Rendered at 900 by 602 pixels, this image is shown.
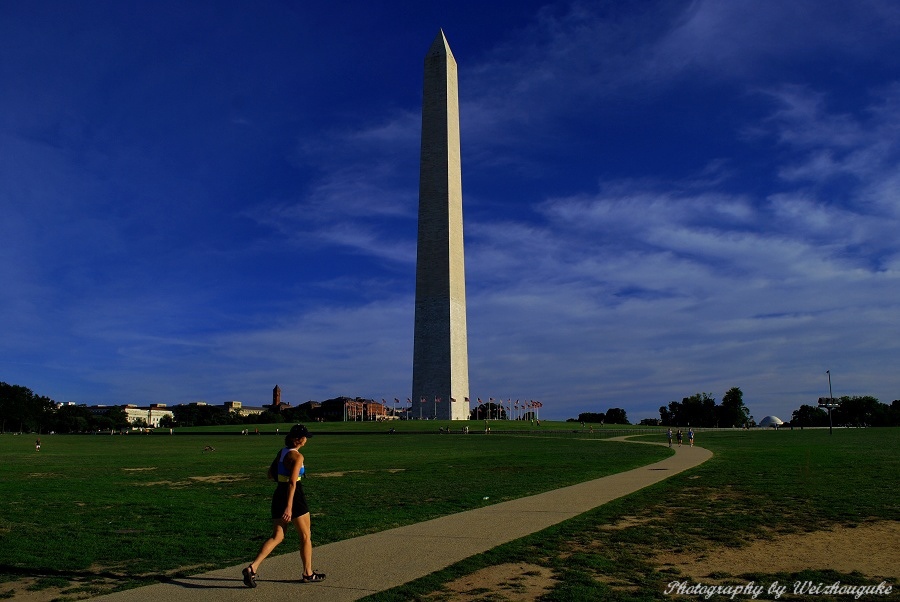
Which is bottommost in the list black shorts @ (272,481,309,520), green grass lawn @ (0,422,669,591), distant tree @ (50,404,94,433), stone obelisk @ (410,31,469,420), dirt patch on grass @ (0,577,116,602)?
dirt patch on grass @ (0,577,116,602)

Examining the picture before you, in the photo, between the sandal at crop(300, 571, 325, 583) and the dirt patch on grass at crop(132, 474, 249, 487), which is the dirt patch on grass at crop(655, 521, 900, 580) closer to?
the sandal at crop(300, 571, 325, 583)

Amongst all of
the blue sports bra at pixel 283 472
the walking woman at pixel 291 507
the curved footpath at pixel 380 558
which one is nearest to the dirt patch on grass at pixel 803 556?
the curved footpath at pixel 380 558

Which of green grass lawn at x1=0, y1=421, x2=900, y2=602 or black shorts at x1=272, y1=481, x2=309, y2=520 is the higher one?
black shorts at x1=272, y1=481, x2=309, y2=520

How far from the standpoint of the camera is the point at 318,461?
2791 cm

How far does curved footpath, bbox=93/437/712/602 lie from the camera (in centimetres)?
736

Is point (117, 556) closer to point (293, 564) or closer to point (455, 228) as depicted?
point (293, 564)

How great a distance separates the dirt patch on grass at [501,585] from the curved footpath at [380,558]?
56 cm

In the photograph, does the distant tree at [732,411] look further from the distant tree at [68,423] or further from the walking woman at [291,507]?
the walking woman at [291,507]

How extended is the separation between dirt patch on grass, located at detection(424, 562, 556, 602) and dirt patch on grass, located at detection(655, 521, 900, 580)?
5.49 feet

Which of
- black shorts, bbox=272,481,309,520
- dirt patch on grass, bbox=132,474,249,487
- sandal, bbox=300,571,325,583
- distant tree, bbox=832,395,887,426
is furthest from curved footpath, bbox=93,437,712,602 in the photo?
distant tree, bbox=832,395,887,426

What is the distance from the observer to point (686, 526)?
11.4 metres

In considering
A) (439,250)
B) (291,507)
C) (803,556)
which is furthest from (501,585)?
(439,250)

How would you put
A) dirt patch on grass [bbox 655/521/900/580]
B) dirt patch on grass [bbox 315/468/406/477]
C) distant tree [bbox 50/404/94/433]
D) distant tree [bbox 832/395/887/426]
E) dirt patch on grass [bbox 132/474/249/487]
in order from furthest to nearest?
distant tree [bbox 832/395/887/426] → distant tree [bbox 50/404/94/433] → dirt patch on grass [bbox 315/468/406/477] → dirt patch on grass [bbox 132/474/249/487] → dirt patch on grass [bbox 655/521/900/580]


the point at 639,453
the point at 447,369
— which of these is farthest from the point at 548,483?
the point at 447,369
